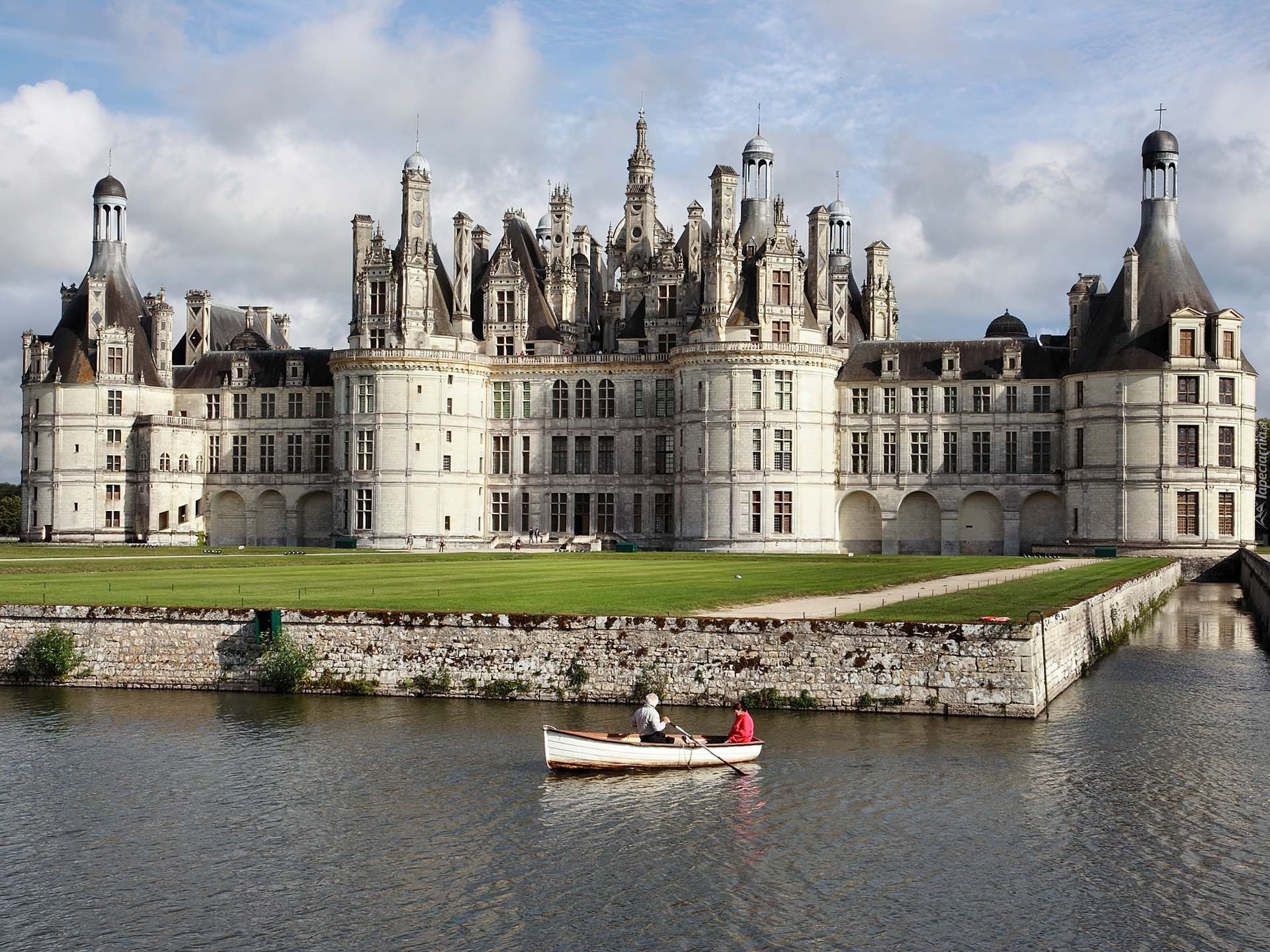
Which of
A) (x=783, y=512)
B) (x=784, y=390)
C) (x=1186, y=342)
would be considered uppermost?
(x=1186, y=342)

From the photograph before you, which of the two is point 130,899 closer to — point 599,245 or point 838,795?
point 838,795

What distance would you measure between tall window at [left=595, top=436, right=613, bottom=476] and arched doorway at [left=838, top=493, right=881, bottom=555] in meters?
→ 13.8

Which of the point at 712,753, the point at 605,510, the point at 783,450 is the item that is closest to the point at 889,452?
the point at 783,450

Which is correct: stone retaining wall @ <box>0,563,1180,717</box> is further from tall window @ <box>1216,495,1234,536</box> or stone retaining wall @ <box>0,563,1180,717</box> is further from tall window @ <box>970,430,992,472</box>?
tall window @ <box>970,430,992,472</box>

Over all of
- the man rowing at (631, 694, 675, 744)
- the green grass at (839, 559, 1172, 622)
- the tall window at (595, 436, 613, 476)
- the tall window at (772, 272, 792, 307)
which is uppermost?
the tall window at (772, 272, 792, 307)

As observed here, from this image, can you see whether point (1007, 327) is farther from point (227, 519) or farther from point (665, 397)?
point (227, 519)

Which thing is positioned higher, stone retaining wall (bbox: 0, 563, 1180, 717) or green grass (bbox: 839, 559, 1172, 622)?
green grass (bbox: 839, 559, 1172, 622)

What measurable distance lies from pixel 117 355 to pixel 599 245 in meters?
31.4

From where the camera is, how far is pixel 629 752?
24188 millimetres

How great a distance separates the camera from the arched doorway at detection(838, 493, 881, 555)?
78000mm

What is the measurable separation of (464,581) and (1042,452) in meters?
43.4

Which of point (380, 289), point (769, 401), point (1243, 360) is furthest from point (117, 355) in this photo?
point (1243, 360)

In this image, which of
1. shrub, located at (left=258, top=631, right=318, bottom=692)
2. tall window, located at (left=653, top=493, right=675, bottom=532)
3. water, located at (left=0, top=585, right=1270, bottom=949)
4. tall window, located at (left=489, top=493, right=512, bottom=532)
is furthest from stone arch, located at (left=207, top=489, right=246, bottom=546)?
water, located at (left=0, top=585, right=1270, bottom=949)

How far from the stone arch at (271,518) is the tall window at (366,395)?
11521mm
